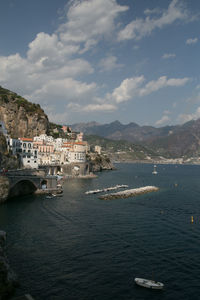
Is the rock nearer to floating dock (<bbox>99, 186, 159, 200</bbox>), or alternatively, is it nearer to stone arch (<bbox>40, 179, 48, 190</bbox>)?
stone arch (<bbox>40, 179, 48, 190</bbox>)

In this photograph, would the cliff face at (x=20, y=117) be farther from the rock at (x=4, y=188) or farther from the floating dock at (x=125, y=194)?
the floating dock at (x=125, y=194)

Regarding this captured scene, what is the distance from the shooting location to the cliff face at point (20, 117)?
486 feet

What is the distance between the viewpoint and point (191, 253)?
41031 millimetres

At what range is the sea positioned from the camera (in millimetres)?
30031

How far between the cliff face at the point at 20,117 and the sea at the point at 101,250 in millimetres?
88505

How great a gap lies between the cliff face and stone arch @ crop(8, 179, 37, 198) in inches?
2662

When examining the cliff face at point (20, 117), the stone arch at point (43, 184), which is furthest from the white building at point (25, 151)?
the cliff face at point (20, 117)

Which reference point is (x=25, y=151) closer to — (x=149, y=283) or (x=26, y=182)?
(x=26, y=182)

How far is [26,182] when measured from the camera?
87.1 meters

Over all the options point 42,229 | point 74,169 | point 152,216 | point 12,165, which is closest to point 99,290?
point 42,229

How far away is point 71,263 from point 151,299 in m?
12.9

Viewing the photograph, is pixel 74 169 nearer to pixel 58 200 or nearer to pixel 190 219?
pixel 58 200

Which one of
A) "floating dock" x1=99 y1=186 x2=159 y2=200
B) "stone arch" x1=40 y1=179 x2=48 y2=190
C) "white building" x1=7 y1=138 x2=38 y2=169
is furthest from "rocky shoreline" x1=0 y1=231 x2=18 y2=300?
"white building" x1=7 y1=138 x2=38 y2=169

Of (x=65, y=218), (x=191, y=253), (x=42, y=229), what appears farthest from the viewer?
(x=65, y=218)
